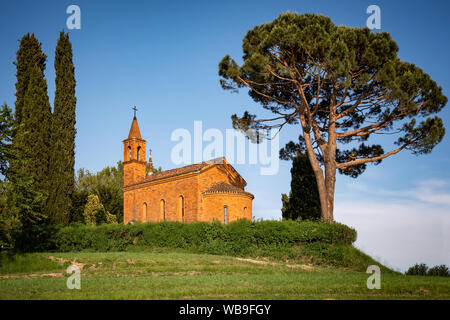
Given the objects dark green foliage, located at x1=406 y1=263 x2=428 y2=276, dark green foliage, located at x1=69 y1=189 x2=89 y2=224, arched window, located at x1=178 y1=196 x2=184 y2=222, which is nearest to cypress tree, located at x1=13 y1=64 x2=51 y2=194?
arched window, located at x1=178 y1=196 x2=184 y2=222

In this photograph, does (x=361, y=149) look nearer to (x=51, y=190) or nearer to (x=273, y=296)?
(x=273, y=296)

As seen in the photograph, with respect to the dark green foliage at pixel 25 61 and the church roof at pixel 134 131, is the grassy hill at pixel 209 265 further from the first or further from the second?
the church roof at pixel 134 131

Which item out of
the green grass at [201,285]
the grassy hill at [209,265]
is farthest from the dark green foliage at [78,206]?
the green grass at [201,285]

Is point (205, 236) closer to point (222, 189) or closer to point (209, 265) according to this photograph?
point (209, 265)

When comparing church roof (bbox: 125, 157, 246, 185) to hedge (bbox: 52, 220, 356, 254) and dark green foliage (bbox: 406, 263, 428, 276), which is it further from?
dark green foliage (bbox: 406, 263, 428, 276)

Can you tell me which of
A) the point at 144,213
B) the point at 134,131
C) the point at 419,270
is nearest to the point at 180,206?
the point at 144,213

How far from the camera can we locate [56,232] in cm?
2505

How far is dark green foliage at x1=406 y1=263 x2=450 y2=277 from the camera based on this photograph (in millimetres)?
17750

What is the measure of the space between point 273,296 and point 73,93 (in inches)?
958

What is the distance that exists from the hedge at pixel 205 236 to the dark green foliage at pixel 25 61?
32.9 feet

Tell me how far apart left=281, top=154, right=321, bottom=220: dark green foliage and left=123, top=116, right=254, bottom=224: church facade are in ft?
13.4

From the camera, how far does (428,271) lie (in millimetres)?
18125

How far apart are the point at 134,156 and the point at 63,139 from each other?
11788 millimetres
